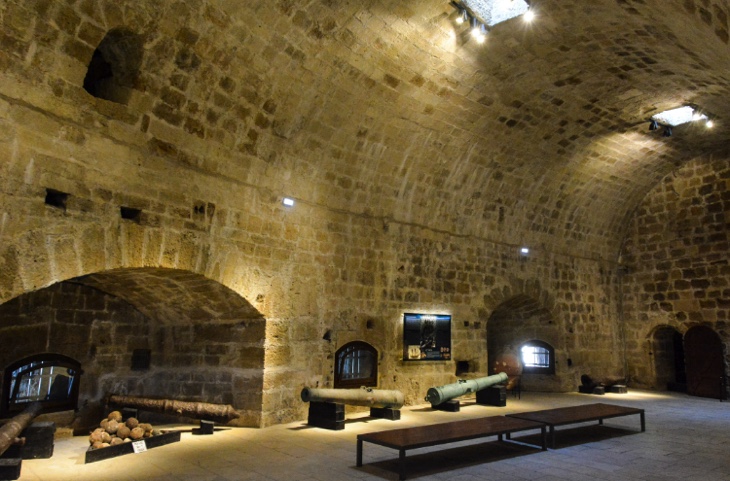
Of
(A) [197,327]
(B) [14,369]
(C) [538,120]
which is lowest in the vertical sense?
(B) [14,369]

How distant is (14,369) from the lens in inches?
286

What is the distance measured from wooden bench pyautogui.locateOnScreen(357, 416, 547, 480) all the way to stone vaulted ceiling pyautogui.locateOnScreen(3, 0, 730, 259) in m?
4.02

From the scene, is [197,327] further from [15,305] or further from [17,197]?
[17,197]

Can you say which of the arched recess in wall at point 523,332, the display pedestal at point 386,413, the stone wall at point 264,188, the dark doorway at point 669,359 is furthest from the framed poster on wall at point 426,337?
the dark doorway at point 669,359

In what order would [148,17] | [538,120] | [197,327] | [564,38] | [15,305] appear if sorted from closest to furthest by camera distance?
[148,17] < [15,305] < [564,38] < [197,327] < [538,120]

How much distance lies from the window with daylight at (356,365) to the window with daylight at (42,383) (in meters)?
3.95

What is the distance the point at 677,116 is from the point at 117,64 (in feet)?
34.6

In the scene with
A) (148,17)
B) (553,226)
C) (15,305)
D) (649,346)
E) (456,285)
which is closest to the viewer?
(148,17)

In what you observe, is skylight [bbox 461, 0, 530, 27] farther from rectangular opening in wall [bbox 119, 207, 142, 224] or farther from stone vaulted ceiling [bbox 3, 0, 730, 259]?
rectangular opening in wall [bbox 119, 207, 142, 224]

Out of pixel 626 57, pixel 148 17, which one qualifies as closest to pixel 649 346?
pixel 626 57

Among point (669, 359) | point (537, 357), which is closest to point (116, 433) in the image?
point (537, 357)

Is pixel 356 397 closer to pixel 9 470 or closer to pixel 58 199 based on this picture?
pixel 9 470

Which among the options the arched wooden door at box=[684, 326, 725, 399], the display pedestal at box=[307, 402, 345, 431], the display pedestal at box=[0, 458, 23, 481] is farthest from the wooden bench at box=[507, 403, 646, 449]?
the arched wooden door at box=[684, 326, 725, 399]

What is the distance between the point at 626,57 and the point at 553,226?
5480mm
